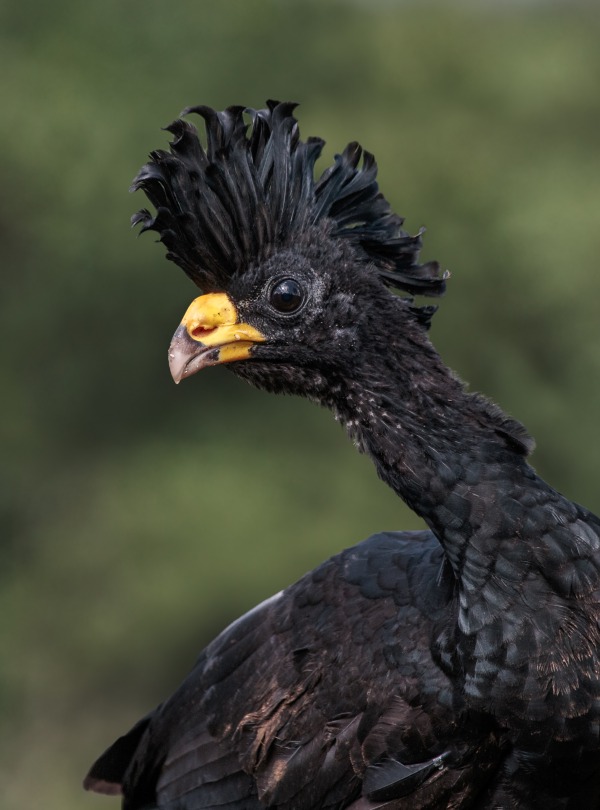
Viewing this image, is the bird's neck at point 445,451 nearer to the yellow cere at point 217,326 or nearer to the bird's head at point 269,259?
the bird's head at point 269,259

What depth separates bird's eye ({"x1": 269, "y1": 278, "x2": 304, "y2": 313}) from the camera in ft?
12.0

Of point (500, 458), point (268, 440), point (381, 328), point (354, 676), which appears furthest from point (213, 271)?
point (268, 440)

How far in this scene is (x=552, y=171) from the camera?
10008 mm

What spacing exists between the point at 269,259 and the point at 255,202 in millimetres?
172

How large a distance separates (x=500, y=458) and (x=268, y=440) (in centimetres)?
578

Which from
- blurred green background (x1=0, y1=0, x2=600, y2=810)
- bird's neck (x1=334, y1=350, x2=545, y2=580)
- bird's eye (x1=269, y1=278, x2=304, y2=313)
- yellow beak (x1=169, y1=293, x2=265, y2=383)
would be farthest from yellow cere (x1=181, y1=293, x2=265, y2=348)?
blurred green background (x1=0, y1=0, x2=600, y2=810)

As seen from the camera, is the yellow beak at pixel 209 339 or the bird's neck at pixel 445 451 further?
the yellow beak at pixel 209 339

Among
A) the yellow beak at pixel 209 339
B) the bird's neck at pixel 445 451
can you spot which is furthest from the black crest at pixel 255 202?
the bird's neck at pixel 445 451

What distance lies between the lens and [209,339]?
369 centimetres

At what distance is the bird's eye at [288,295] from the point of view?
12.0 ft

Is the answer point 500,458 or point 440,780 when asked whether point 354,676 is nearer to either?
point 440,780

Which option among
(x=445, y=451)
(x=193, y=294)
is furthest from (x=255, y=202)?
(x=193, y=294)

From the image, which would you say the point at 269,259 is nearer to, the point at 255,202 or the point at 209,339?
Result: the point at 255,202

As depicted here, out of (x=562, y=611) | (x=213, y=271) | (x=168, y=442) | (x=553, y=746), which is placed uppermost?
(x=168, y=442)
